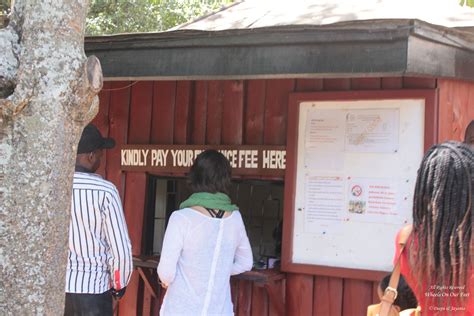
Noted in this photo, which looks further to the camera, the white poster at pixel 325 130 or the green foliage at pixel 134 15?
the green foliage at pixel 134 15

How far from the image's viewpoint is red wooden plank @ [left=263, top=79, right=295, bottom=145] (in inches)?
189

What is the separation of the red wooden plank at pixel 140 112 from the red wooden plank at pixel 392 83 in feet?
5.84

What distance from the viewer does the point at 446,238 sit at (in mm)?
2510

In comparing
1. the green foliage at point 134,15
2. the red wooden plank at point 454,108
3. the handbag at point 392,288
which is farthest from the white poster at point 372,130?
the green foliage at point 134,15

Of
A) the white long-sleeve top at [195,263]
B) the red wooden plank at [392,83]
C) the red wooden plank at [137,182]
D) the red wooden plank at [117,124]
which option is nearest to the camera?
the white long-sleeve top at [195,263]

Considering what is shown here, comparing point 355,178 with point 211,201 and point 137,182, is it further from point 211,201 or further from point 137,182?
point 137,182

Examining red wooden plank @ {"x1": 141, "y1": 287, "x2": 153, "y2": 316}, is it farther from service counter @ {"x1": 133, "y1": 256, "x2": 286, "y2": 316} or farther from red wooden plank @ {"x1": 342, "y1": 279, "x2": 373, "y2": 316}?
red wooden plank @ {"x1": 342, "y1": 279, "x2": 373, "y2": 316}

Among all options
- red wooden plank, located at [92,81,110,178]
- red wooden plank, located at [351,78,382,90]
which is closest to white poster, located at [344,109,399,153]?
red wooden plank, located at [351,78,382,90]

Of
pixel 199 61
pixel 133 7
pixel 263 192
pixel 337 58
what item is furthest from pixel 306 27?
pixel 133 7

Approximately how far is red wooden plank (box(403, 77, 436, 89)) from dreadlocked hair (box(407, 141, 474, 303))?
1777 millimetres

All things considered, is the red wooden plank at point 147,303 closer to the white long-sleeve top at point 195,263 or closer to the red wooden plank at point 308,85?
the white long-sleeve top at point 195,263

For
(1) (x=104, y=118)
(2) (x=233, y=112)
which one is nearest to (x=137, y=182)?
(1) (x=104, y=118)

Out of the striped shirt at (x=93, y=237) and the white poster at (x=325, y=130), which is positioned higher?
Result: the white poster at (x=325, y=130)

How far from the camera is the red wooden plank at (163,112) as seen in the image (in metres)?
5.29
